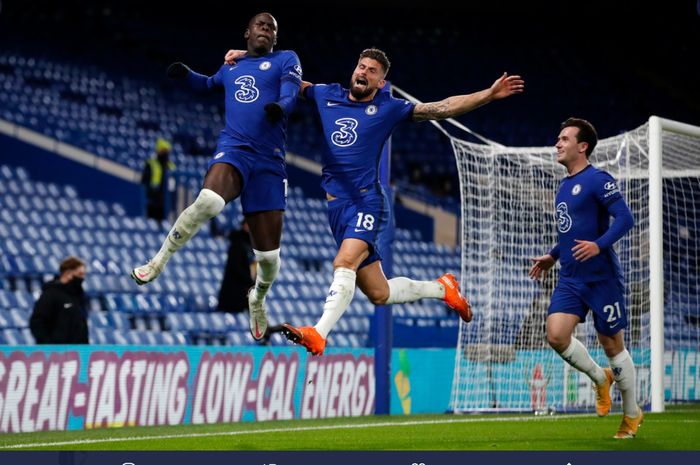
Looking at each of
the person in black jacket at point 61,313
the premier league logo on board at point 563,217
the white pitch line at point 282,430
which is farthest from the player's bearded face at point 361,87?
the person in black jacket at point 61,313

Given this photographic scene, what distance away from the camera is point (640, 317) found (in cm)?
1260

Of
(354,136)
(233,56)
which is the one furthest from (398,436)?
(233,56)

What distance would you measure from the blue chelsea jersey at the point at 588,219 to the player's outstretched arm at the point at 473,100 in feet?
3.07

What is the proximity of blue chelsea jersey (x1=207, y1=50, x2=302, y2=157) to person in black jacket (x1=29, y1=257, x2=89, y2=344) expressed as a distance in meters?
3.85

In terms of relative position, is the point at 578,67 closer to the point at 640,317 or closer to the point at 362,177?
the point at 640,317

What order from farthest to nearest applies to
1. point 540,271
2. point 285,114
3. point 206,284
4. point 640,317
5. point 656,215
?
point 206,284 < point 640,317 < point 656,215 < point 540,271 < point 285,114

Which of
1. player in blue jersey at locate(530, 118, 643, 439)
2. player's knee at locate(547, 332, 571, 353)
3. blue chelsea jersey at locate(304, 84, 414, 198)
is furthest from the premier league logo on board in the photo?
blue chelsea jersey at locate(304, 84, 414, 198)

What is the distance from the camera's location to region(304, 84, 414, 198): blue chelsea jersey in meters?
7.99

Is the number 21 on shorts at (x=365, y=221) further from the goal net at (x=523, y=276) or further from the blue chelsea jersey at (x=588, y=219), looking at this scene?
the goal net at (x=523, y=276)

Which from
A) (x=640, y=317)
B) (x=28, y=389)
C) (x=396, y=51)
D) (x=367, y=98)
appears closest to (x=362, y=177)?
(x=367, y=98)

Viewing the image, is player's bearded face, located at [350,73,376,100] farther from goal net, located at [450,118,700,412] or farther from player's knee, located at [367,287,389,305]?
goal net, located at [450,118,700,412]

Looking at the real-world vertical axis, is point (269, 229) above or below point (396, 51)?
below
